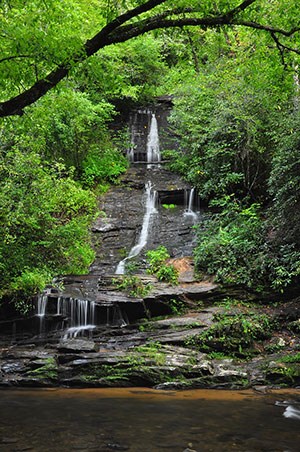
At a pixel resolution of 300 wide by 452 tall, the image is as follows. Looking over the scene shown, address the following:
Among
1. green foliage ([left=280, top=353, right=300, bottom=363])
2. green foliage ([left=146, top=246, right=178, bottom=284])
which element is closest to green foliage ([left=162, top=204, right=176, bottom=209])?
green foliage ([left=146, top=246, right=178, bottom=284])

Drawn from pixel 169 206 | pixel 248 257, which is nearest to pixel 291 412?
pixel 248 257

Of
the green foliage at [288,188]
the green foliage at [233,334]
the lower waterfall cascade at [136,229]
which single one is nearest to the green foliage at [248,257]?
the green foliage at [288,188]

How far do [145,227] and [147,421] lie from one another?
11.9 metres

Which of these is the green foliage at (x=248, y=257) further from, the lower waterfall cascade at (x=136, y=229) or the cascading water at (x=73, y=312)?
the cascading water at (x=73, y=312)

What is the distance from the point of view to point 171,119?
1961 centimetres

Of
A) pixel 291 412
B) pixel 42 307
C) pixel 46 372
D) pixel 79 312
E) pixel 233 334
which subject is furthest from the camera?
pixel 42 307

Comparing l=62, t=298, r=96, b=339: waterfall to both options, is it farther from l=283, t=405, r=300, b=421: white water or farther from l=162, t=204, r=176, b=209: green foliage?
l=162, t=204, r=176, b=209: green foliage

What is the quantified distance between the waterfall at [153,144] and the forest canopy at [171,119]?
852 mm

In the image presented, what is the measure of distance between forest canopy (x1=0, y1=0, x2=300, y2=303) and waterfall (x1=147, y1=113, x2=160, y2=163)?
852mm

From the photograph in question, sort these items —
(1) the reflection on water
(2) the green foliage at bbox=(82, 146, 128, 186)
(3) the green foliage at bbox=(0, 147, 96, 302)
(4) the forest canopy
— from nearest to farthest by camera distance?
(1) the reflection on water
(4) the forest canopy
(3) the green foliage at bbox=(0, 147, 96, 302)
(2) the green foliage at bbox=(82, 146, 128, 186)

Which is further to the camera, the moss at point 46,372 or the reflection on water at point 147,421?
the moss at point 46,372

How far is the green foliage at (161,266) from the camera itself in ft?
41.5

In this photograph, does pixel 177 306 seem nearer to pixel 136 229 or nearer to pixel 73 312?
pixel 73 312

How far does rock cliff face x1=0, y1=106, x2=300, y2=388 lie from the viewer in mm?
8633
